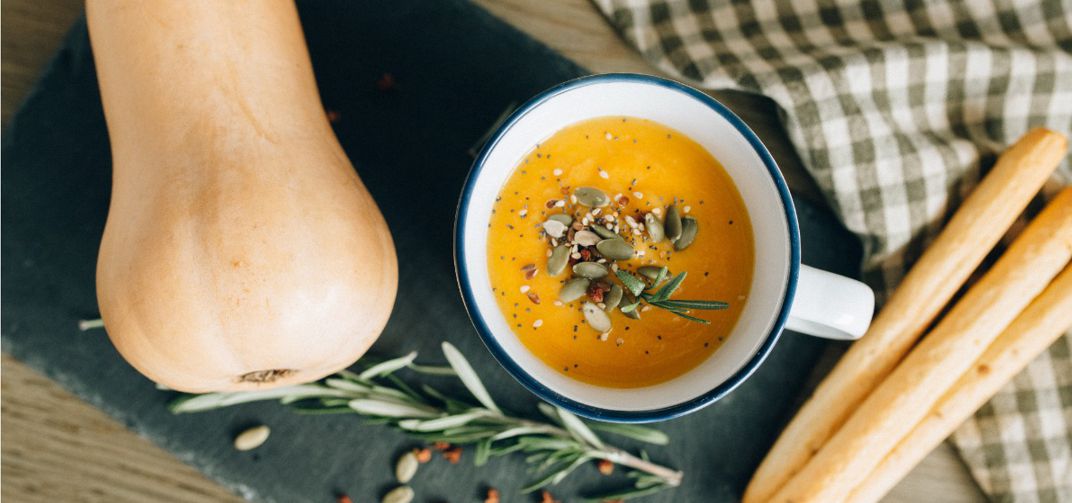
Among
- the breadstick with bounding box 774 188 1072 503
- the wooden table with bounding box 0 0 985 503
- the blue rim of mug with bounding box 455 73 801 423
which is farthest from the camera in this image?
the wooden table with bounding box 0 0 985 503

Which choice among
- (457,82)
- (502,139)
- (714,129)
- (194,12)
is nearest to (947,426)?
(714,129)

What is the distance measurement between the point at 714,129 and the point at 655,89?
0.08m

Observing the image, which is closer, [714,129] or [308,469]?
[714,129]

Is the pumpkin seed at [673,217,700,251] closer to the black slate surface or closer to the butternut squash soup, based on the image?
the butternut squash soup

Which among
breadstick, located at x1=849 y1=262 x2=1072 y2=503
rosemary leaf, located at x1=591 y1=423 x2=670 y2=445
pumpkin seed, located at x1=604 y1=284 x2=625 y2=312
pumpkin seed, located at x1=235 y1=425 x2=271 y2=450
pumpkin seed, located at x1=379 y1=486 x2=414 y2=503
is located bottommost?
pumpkin seed, located at x1=379 y1=486 x2=414 y2=503

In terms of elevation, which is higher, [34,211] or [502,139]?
[502,139]

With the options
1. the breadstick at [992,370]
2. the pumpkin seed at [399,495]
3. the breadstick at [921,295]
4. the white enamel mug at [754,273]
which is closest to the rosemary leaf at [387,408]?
the pumpkin seed at [399,495]

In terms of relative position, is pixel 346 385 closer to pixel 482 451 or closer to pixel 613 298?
pixel 482 451

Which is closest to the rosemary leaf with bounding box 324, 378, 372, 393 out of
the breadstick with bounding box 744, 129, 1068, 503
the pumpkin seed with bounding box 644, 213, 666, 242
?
the pumpkin seed with bounding box 644, 213, 666, 242

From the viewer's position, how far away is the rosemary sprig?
1029 millimetres

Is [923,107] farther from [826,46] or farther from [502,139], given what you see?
[502,139]

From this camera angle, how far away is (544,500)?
41.4 inches

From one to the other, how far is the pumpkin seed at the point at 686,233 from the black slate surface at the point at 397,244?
0.24 metres

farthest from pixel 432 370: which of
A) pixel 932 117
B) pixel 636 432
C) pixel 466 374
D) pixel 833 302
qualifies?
pixel 932 117
